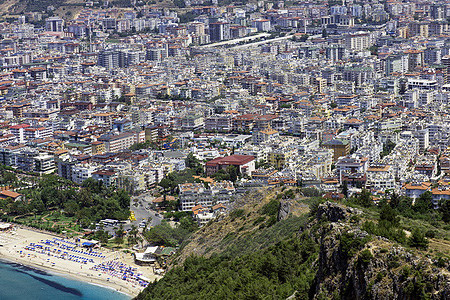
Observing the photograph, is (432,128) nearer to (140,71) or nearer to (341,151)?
(341,151)

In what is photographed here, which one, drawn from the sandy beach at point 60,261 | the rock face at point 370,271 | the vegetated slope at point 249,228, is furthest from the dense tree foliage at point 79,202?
the rock face at point 370,271

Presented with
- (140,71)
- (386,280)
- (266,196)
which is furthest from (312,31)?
(386,280)

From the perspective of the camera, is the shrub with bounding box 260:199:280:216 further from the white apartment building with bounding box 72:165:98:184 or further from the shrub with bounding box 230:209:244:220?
the white apartment building with bounding box 72:165:98:184

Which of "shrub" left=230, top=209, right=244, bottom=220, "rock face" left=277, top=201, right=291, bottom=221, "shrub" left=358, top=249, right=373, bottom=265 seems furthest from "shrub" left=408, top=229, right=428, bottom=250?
"shrub" left=230, top=209, right=244, bottom=220

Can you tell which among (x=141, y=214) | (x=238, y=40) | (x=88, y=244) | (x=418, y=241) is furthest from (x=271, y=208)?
(x=238, y=40)

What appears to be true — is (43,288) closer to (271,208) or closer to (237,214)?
(237,214)
